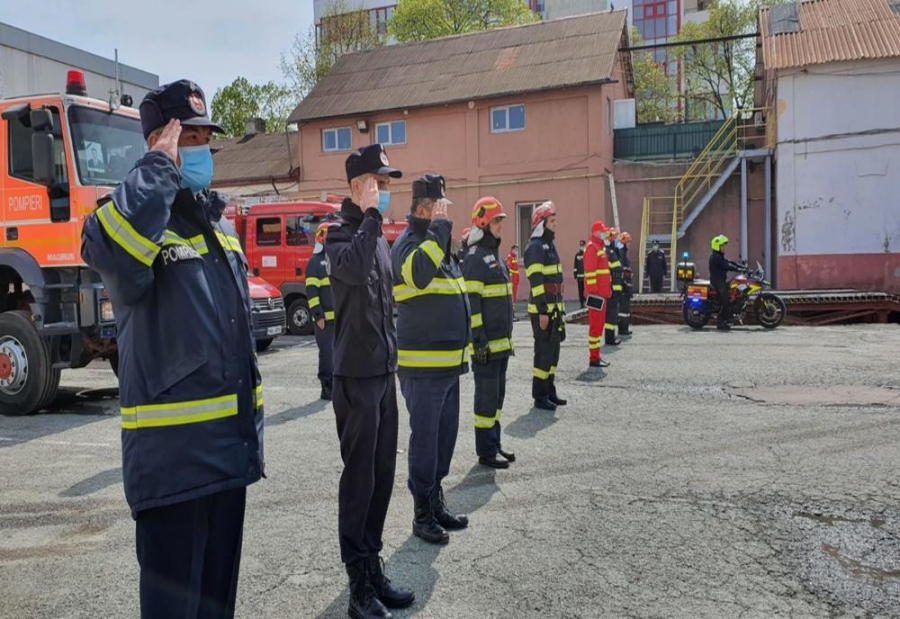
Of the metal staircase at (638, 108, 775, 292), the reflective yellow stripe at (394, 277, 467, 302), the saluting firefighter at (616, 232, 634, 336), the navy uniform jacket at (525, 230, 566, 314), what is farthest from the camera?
the metal staircase at (638, 108, 775, 292)

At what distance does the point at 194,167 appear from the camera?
2619 mm

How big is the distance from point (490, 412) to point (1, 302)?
6.48 m

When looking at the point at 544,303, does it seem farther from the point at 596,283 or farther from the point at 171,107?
the point at 171,107

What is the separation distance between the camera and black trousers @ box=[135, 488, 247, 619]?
2.40m

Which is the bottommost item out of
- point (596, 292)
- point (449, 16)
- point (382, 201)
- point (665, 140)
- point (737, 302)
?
point (737, 302)

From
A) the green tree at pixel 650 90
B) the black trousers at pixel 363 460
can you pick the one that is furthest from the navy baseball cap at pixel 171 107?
the green tree at pixel 650 90

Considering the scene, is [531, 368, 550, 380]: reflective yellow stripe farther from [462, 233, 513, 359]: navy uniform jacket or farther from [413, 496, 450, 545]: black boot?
[413, 496, 450, 545]: black boot

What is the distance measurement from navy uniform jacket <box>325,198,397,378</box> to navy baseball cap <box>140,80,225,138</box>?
3.30 feet

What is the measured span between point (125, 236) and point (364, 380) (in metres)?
1.54

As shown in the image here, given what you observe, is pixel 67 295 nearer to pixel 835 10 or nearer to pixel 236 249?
pixel 236 249

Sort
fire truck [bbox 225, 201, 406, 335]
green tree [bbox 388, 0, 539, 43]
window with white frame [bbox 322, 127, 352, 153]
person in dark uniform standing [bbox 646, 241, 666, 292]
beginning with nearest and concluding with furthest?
fire truck [bbox 225, 201, 406, 335] → person in dark uniform standing [bbox 646, 241, 666, 292] → window with white frame [bbox 322, 127, 352, 153] → green tree [bbox 388, 0, 539, 43]

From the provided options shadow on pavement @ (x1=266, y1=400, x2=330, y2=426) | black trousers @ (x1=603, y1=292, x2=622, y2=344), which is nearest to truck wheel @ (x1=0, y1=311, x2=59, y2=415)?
shadow on pavement @ (x1=266, y1=400, x2=330, y2=426)

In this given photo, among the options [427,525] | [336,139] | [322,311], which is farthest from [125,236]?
[336,139]

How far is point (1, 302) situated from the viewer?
884cm
